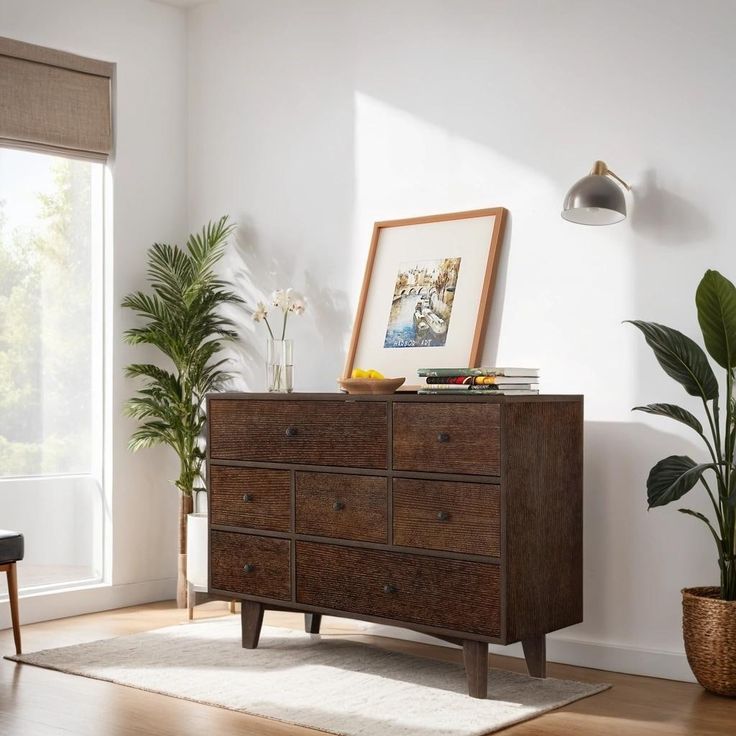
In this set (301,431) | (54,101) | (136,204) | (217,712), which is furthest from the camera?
(136,204)

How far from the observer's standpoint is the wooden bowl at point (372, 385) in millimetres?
3666

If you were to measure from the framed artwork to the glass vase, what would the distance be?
30 cm

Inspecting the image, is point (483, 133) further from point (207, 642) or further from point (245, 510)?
point (207, 642)

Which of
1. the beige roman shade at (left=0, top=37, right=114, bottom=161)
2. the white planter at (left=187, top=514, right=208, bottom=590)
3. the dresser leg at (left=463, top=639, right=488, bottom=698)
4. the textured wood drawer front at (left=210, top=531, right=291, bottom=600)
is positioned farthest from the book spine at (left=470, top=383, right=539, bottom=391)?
the beige roman shade at (left=0, top=37, right=114, bottom=161)

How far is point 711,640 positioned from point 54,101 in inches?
136

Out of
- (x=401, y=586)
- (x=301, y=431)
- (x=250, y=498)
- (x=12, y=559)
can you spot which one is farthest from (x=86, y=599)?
(x=401, y=586)

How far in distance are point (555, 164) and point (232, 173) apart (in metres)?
1.76

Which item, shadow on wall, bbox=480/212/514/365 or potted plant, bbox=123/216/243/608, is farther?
potted plant, bbox=123/216/243/608

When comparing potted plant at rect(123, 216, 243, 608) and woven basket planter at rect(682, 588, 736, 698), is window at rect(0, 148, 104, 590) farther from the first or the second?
woven basket planter at rect(682, 588, 736, 698)

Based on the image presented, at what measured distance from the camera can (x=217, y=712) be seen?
10.5ft

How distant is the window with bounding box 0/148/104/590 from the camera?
15.1 ft

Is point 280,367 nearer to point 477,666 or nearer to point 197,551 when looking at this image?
point 197,551

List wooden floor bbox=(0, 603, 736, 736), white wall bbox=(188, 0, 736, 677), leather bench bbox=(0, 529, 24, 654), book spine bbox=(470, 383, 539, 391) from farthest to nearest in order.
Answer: leather bench bbox=(0, 529, 24, 654)
white wall bbox=(188, 0, 736, 677)
book spine bbox=(470, 383, 539, 391)
wooden floor bbox=(0, 603, 736, 736)

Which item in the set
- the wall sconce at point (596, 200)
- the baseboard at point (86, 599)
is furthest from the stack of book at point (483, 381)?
the baseboard at point (86, 599)
